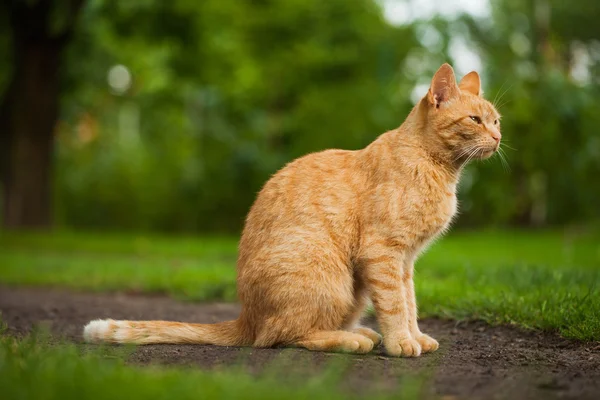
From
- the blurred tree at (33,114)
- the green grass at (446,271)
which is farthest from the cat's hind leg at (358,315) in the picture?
the blurred tree at (33,114)

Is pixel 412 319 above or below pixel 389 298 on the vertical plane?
below

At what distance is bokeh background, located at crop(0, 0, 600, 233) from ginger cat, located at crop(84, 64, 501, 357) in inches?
395

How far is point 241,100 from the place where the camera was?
19422 millimetres

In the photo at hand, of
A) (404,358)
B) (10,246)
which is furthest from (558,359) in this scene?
(10,246)

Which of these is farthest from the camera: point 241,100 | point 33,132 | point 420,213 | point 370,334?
point 241,100

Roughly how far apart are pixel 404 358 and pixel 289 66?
15213mm

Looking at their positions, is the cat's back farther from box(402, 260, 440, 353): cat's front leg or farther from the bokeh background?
the bokeh background

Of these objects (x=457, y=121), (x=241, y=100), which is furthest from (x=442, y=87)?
(x=241, y=100)

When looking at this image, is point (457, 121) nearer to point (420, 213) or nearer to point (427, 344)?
point (420, 213)

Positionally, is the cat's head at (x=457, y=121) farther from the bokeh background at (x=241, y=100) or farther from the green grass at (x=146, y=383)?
the bokeh background at (x=241, y=100)

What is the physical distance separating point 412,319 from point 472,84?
5.54 feet

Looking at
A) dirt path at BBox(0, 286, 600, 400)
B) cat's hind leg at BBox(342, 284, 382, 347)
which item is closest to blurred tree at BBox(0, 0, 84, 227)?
dirt path at BBox(0, 286, 600, 400)

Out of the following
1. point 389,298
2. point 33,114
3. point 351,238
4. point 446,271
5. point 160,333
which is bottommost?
point 446,271

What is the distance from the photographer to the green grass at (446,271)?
17.1 feet
